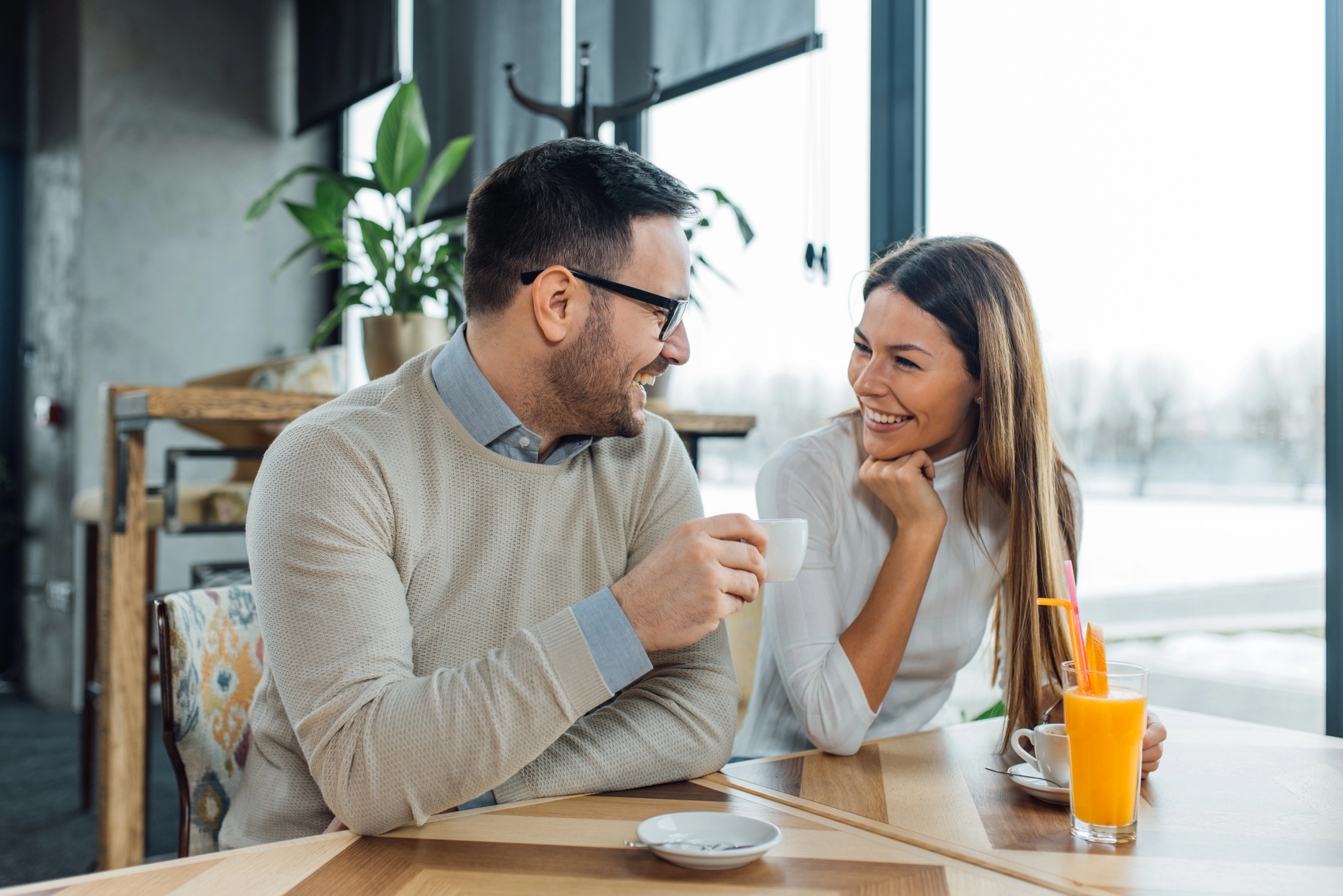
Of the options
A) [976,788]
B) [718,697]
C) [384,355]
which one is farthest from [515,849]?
[384,355]

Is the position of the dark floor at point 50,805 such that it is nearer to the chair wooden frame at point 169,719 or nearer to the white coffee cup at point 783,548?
the chair wooden frame at point 169,719

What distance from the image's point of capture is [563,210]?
1.12 meters

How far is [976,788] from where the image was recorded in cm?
97

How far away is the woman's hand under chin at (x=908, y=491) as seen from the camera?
4.39ft

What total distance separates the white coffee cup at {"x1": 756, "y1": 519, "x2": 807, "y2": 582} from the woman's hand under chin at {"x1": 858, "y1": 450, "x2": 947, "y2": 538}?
1.27 ft

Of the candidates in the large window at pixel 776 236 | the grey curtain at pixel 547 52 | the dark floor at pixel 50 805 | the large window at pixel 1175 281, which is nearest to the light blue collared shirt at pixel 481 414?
the large window at pixel 1175 281

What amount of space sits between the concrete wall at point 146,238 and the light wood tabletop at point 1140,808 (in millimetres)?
4237

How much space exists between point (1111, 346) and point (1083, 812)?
1.56 metres

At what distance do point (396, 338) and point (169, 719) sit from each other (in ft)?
4.22

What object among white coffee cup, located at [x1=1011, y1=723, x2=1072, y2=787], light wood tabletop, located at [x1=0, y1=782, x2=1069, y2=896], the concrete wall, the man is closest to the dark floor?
the concrete wall

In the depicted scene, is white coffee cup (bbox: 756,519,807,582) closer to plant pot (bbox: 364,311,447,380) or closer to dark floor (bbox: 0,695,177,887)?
plant pot (bbox: 364,311,447,380)

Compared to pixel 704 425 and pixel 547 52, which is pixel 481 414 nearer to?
pixel 704 425

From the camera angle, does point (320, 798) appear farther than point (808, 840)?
Yes

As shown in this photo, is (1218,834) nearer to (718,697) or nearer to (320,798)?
(718,697)
